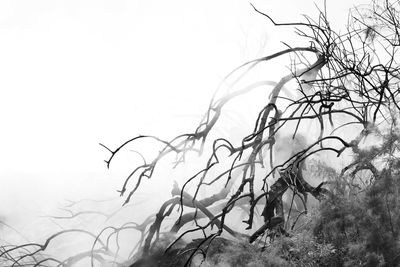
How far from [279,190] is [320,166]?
0.64 m

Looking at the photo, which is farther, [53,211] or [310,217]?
[53,211]

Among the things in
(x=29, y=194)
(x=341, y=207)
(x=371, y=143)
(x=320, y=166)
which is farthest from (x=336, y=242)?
(x=29, y=194)

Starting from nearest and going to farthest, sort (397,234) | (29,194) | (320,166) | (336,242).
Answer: (397,234), (336,242), (320,166), (29,194)

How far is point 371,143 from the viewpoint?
307cm

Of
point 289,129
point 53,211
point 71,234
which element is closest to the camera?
point 289,129

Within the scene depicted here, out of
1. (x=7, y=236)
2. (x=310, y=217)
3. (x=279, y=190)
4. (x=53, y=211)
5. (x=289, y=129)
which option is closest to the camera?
(x=310, y=217)

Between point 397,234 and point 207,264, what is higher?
point 207,264

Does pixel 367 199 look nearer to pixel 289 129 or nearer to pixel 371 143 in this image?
pixel 371 143

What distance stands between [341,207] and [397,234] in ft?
1.08

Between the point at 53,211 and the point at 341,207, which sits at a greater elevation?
the point at 53,211

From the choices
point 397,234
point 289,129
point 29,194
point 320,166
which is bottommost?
point 397,234

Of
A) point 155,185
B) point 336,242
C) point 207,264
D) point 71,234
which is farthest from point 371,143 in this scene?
point 155,185

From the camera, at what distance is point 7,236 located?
1100 centimetres

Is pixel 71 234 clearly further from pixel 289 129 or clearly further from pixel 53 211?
pixel 289 129
